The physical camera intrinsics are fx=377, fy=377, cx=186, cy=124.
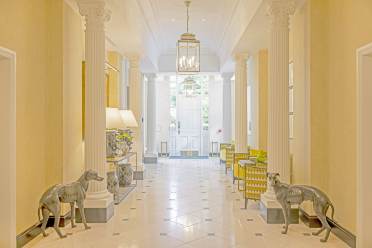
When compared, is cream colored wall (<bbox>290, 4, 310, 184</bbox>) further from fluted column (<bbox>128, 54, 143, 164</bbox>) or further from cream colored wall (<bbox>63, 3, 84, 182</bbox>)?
fluted column (<bbox>128, 54, 143, 164</bbox>)

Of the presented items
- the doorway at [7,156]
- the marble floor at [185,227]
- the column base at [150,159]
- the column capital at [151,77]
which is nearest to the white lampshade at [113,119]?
the marble floor at [185,227]

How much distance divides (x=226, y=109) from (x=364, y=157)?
11007mm

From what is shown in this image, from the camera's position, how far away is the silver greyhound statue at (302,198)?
16.2 feet

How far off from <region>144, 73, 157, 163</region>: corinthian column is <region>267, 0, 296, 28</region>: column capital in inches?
357

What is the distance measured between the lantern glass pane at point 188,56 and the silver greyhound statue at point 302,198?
4268 millimetres

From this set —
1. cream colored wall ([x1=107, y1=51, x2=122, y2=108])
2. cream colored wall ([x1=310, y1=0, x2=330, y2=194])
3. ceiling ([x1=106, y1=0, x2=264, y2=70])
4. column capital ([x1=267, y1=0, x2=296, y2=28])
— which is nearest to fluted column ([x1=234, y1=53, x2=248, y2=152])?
ceiling ([x1=106, y1=0, x2=264, y2=70])

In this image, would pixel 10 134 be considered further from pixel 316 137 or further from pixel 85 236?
pixel 316 137

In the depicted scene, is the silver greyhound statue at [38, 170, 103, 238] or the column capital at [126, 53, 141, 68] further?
the column capital at [126, 53, 141, 68]

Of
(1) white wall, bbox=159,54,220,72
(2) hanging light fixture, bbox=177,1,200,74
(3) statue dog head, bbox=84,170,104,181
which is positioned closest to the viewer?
(3) statue dog head, bbox=84,170,104,181

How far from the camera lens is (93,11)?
603cm

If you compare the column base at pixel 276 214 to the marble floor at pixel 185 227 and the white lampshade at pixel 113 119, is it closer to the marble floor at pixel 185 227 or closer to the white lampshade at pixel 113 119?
the marble floor at pixel 185 227

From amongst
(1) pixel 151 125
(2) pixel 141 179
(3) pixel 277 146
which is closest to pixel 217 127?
(1) pixel 151 125

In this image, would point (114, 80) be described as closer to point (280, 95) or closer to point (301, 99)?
point (280, 95)

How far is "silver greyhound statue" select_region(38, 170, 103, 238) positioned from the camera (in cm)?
490
